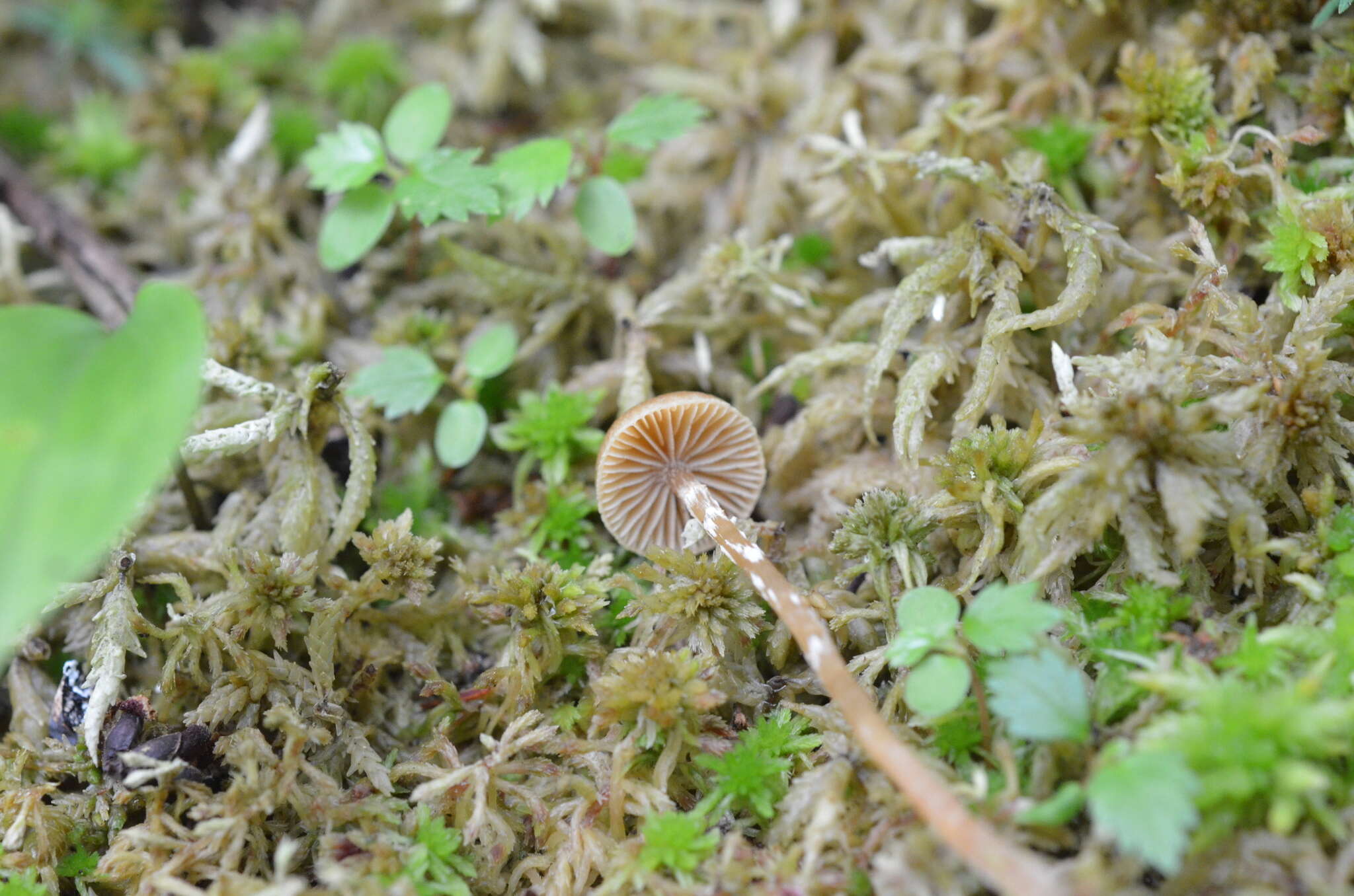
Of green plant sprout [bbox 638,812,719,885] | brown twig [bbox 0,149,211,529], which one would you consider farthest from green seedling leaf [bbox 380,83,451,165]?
green plant sprout [bbox 638,812,719,885]

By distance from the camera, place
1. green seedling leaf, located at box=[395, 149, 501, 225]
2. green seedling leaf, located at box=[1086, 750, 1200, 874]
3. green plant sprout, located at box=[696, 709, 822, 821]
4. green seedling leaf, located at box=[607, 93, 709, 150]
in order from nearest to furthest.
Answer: green seedling leaf, located at box=[1086, 750, 1200, 874] → green plant sprout, located at box=[696, 709, 822, 821] → green seedling leaf, located at box=[395, 149, 501, 225] → green seedling leaf, located at box=[607, 93, 709, 150]

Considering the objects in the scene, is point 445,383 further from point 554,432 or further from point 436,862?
point 436,862

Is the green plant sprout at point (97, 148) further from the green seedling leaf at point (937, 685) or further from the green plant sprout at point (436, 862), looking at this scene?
the green seedling leaf at point (937, 685)

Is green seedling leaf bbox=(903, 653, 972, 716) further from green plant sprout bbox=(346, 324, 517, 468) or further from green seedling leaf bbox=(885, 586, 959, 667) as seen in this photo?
green plant sprout bbox=(346, 324, 517, 468)

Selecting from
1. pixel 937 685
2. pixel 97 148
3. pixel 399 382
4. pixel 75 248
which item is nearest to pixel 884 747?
pixel 937 685

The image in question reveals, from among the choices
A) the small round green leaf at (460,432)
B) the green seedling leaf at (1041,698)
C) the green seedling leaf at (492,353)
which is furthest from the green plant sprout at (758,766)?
the green seedling leaf at (492,353)

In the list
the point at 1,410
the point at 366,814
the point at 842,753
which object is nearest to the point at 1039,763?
the point at 842,753
